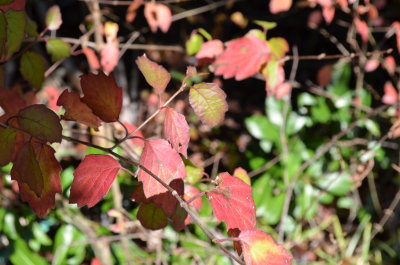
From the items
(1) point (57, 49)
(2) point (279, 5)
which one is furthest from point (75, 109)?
(2) point (279, 5)

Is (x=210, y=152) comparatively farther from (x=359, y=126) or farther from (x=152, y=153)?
(x=152, y=153)

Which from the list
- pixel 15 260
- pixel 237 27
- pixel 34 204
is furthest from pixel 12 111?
pixel 237 27

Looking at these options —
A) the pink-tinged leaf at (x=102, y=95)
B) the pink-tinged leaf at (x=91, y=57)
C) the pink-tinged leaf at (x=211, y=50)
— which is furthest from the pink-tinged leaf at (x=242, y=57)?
the pink-tinged leaf at (x=91, y=57)

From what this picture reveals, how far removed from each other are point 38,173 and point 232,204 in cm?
36

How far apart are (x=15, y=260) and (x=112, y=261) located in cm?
42

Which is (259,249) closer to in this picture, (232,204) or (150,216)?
(232,204)

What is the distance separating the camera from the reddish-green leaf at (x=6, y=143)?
934 mm

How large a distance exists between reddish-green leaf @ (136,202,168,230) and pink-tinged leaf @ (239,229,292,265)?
287 mm

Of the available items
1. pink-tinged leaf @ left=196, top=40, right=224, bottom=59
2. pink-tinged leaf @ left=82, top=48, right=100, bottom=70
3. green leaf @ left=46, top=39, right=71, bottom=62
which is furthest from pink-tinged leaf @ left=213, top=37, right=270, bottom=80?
pink-tinged leaf @ left=82, top=48, right=100, bottom=70

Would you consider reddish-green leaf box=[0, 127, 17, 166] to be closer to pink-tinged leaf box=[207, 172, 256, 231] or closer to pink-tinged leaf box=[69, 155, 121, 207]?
pink-tinged leaf box=[69, 155, 121, 207]

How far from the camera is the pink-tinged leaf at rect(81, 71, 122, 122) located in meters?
0.98

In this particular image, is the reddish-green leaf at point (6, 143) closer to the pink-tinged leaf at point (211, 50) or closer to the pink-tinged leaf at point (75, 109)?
the pink-tinged leaf at point (75, 109)

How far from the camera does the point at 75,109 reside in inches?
41.9

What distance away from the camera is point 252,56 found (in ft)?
5.11
